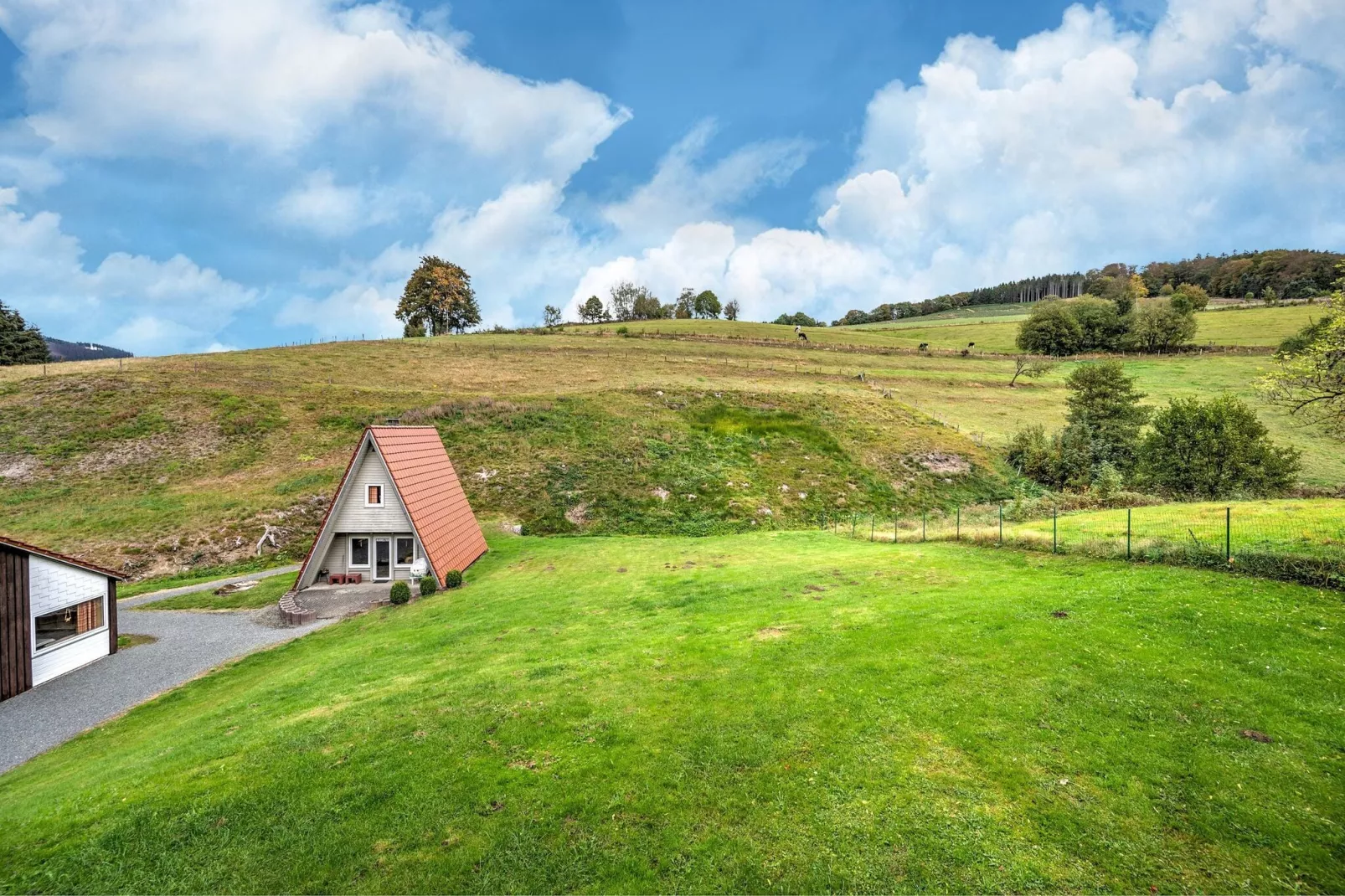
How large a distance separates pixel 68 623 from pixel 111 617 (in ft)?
3.52

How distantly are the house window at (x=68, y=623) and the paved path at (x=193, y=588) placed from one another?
5.29m

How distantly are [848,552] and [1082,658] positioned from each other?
42.7 ft

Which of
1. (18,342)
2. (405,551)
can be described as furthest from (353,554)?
(18,342)

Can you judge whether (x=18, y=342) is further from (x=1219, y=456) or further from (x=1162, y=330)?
(x=1162, y=330)

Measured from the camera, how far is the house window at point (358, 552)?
2470 cm

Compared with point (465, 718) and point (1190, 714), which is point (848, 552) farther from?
point (465, 718)

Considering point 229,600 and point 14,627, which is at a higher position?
point 14,627

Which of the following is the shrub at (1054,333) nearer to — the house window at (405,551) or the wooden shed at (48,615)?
the house window at (405,551)

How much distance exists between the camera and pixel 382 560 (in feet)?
81.4

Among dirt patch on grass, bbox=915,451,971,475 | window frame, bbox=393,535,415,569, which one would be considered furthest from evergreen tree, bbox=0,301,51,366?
dirt patch on grass, bbox=915,451,971,475

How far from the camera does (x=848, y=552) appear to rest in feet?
76.9

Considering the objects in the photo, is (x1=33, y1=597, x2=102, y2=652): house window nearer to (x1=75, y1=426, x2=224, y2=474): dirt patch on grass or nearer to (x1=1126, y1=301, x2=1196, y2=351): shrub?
(x1=75, y1=426, x2=224, y2=474): dirt patch on grass

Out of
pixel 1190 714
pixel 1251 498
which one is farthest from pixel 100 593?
pixel 1251 498

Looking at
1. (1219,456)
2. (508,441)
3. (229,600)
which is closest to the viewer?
(229,600)
